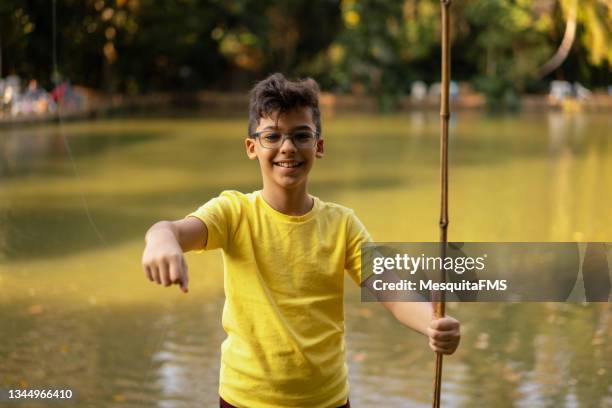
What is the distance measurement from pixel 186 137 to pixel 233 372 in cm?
1079

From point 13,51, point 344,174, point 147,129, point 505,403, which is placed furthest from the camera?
point 147,129

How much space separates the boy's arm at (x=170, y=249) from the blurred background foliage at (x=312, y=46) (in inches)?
377

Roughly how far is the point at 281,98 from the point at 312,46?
2143 cm

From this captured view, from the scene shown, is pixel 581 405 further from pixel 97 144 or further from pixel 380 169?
pixel 97 144

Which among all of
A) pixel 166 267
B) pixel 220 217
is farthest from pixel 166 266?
pixel 220 217

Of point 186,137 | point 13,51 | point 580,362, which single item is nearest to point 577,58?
point 580,362

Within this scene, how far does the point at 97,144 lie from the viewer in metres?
10.7

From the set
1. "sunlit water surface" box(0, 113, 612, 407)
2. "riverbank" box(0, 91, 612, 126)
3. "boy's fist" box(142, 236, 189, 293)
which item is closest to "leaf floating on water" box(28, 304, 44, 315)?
"sunlit water surface" box(0, 113, 612, 407)

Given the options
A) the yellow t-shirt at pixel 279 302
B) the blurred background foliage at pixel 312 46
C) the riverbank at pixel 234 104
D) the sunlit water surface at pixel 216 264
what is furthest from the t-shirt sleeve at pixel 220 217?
the riverbank at pixel 234 104

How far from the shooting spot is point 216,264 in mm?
4648

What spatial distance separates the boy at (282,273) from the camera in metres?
1.34

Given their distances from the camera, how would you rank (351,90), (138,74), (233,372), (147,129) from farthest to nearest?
(351,90), (138,74), (147,129), (233,372)

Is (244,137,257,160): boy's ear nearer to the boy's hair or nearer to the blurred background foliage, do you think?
the boy's hair

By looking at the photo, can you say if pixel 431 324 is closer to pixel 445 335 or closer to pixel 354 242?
pixel 445 335
